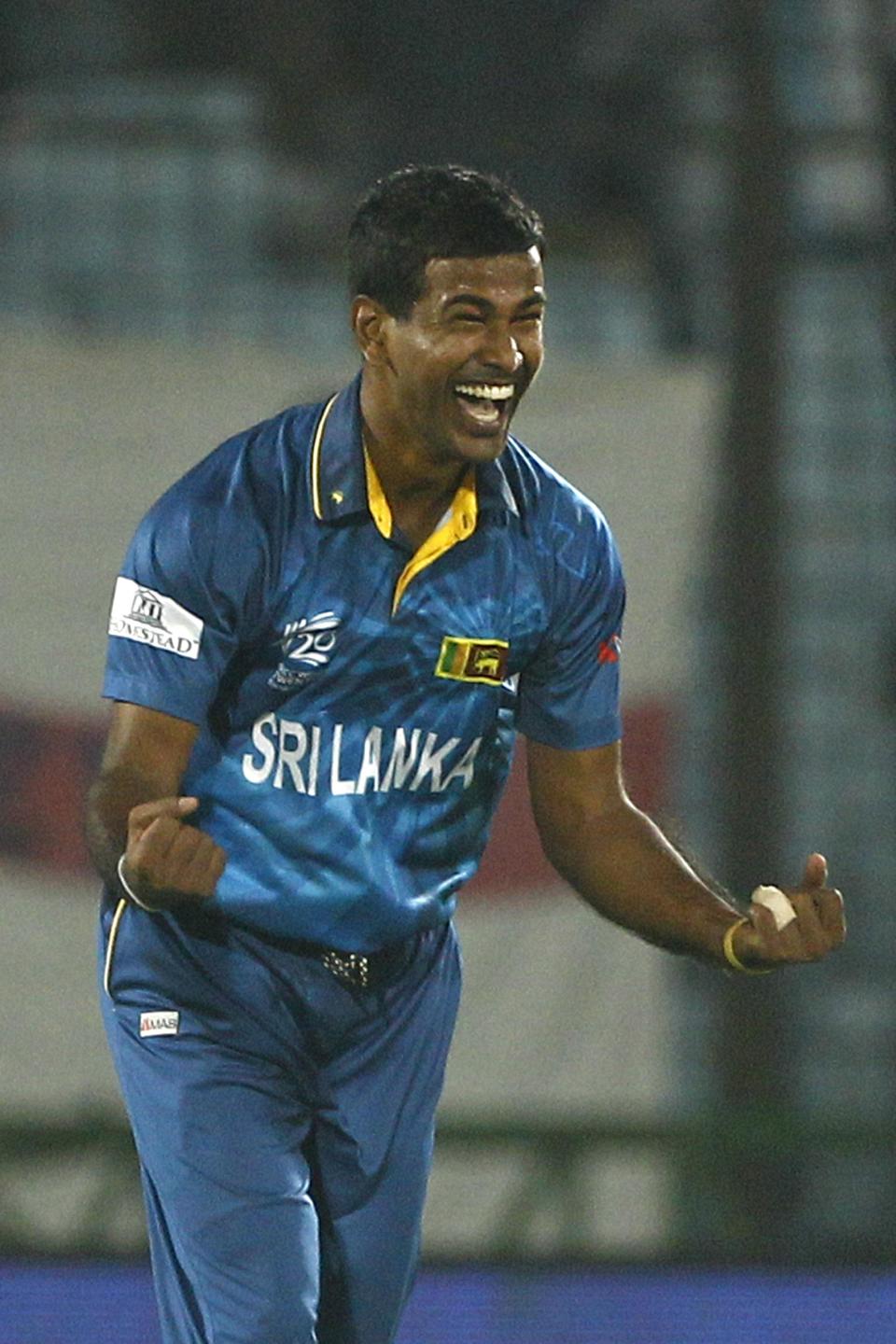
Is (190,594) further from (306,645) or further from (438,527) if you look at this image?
(438,527)

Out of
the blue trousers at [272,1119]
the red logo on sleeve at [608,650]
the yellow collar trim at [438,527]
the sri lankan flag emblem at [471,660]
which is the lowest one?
the blue trousers at [272,1119]

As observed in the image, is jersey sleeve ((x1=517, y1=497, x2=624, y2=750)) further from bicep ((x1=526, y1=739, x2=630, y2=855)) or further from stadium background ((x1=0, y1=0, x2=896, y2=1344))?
stadium background ((x1=0, y1=0, x2=896, y2=1344))

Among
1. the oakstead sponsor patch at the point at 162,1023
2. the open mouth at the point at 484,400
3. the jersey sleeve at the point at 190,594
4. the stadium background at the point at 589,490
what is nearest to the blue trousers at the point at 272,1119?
the oakstead sponsor patch at the point at 162,1023

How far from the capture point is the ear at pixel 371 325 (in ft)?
9.79

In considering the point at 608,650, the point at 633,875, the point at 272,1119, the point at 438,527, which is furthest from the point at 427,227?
the point at 272,1119

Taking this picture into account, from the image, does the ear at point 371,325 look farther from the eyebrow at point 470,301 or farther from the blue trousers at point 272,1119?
the blue trousers at point 272,1119

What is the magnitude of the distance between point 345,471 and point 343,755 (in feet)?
1.08

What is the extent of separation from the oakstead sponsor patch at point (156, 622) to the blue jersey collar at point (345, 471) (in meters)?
0.20

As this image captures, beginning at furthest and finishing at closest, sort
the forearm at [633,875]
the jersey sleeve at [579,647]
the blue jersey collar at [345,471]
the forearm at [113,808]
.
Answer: the forearm at [633,875], the jersey sleeve at [579,647], the blue jersey collar at [345,471], the forearm at [113,808]

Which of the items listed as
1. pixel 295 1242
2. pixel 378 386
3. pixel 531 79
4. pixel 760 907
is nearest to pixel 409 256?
pixel 378 386

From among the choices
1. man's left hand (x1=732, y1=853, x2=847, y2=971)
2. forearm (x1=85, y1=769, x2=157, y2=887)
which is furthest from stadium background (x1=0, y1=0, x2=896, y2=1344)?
forearm (x1=85, y1=769, x2=157, y2=887)

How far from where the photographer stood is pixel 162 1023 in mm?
3025

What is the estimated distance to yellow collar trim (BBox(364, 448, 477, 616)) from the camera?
3027 millimetres

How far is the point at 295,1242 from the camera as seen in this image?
9.71ft
